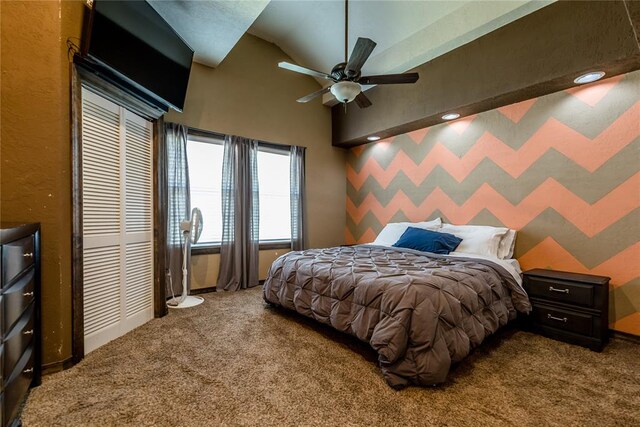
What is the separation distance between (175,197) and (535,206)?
416cm

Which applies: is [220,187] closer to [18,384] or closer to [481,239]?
[18,384]

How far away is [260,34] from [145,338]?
4.29 meters

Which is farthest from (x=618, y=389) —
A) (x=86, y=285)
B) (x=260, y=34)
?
(x=260, y=34)

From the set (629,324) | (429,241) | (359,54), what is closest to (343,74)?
(359,54)

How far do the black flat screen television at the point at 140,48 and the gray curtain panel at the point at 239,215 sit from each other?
1.19 meters

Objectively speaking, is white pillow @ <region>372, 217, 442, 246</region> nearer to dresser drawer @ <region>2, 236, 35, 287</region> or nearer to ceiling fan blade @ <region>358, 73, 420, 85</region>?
ceiling fan blade @ <region>358, 73, 420, 85</region>

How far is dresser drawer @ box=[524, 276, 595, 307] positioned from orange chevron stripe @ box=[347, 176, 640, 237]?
658mm

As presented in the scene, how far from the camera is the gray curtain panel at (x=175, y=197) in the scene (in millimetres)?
3609

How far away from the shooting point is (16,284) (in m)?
1.43

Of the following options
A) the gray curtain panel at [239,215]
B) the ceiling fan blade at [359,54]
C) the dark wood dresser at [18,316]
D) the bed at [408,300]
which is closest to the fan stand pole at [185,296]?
the gray curtain panel at [239,215]

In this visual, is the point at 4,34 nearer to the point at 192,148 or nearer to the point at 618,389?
the point at 192,148

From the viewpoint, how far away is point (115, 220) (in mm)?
2482

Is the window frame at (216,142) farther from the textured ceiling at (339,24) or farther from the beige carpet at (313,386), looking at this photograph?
the beige carpet at (313,386)

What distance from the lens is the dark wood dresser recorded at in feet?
4.17
